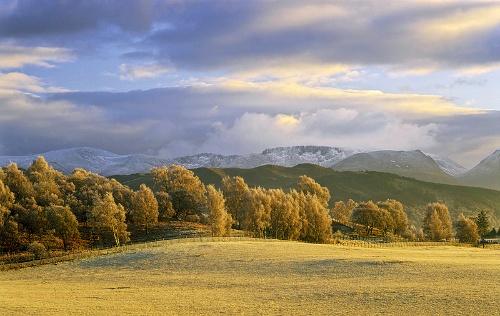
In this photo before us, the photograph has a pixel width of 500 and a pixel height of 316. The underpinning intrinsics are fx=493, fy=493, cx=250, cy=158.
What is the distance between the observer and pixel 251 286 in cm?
4338

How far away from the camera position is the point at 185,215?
490 feet

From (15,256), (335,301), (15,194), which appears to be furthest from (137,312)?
(15,194)

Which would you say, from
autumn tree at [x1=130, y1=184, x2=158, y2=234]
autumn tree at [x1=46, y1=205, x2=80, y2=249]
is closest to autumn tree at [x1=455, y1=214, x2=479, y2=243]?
autumn tree at [x1=130, y1=184, x2=158, y2=234]

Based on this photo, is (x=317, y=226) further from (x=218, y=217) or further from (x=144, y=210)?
(x=144, y=210)

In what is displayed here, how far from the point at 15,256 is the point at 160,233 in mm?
35030

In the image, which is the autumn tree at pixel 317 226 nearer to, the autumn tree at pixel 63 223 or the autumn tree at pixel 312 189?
the autumn tree at pixel 312 189

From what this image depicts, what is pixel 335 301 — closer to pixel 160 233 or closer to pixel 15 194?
pixel 160 233

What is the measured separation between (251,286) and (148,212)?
87134mm

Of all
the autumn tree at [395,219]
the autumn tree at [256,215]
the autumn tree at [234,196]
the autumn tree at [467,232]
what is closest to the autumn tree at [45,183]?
the autumn tree at [256,215]

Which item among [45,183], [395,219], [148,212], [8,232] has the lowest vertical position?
[395,219]

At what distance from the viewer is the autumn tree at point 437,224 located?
148000 millimetres

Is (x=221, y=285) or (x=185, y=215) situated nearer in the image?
(x=221, y=285)

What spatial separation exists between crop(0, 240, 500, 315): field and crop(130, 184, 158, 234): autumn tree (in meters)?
56.1

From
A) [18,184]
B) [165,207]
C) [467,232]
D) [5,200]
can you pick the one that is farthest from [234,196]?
[467,232]
